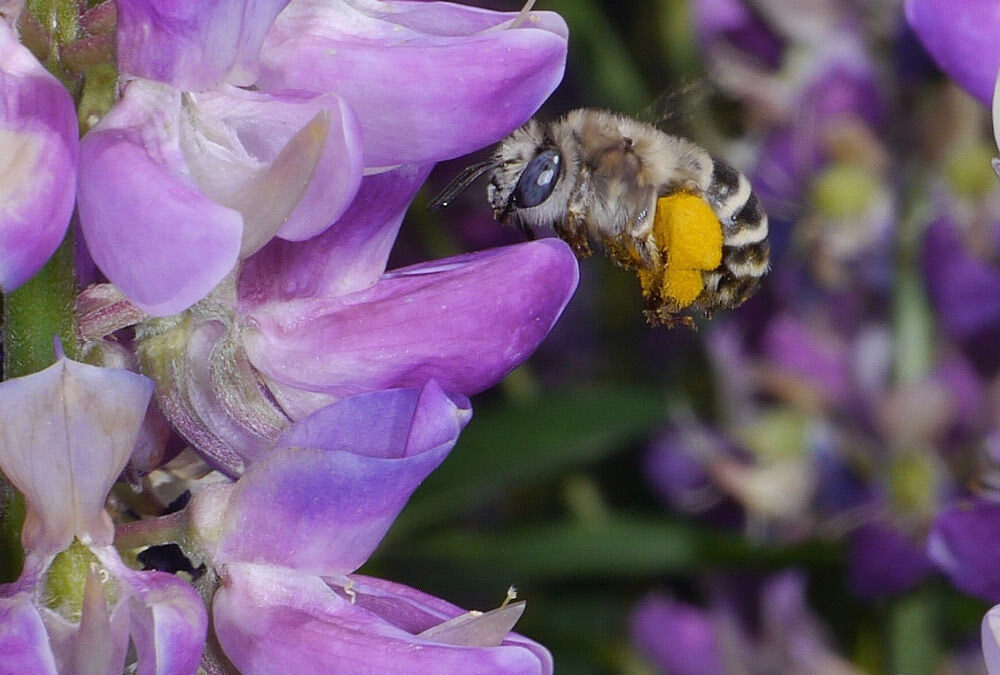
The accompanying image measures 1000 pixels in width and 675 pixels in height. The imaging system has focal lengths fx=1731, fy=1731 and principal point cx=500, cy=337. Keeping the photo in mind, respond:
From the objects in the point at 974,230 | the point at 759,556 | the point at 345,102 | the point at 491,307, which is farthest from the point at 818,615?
the point at 345,102

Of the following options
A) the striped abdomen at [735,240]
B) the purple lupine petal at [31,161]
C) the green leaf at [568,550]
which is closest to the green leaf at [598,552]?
the green leaf at [568,550]

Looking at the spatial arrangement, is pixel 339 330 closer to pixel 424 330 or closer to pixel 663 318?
pixel 424 330

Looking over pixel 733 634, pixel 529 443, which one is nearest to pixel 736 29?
pixel 529 443

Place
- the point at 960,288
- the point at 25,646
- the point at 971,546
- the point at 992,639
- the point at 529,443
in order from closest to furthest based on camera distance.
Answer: the point at 25,646
the point at 992,639
the point at 971,546
the point at 960,288
the point at 529,443

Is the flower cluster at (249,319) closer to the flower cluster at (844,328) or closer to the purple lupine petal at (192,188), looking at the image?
the purple lupine petal at (192,188)

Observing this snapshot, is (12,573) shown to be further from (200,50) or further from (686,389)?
(686,389)

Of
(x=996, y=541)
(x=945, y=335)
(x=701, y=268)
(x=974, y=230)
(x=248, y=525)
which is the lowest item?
(x=945, y=335)

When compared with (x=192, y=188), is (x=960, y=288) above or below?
below

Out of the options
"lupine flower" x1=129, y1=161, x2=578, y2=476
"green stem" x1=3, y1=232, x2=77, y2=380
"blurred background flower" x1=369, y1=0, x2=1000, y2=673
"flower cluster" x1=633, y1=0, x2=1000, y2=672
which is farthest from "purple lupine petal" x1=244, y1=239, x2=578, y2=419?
"flower cluster" x1=633, y1=0, x2=1000, y2=672
